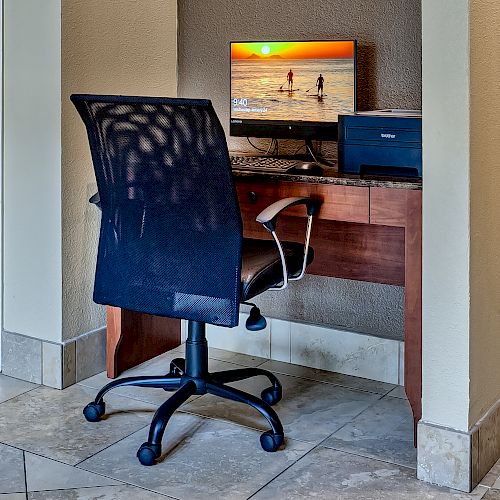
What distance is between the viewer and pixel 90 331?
345cm

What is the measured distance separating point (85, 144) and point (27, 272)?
530 mm

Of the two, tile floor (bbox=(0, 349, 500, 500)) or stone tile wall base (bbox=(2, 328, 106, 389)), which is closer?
tile floor (bbox=(0, 349, 500, 500))

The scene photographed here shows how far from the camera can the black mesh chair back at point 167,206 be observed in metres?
2.54

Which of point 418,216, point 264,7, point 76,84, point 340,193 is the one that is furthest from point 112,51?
point 418,216

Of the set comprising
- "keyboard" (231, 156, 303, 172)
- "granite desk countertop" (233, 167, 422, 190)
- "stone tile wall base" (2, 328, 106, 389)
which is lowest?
"stone tile wall base" (2, 328, 106, 389)

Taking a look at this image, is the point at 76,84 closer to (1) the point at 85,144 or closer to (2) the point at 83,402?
(1) the point at 85,144

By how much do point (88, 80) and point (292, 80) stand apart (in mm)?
758

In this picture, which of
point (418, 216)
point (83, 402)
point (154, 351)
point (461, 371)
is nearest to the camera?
point (461, 371)

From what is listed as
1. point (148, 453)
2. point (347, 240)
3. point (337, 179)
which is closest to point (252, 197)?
point (337, 179)

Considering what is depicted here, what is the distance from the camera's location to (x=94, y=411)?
9.83 ft

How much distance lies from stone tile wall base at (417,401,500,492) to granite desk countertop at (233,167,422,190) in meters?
0.72

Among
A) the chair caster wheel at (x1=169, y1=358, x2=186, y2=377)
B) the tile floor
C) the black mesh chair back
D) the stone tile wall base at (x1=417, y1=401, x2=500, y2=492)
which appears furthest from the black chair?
the stone tile wall base at (x1=417, y1=401, x2=500, y2=492)

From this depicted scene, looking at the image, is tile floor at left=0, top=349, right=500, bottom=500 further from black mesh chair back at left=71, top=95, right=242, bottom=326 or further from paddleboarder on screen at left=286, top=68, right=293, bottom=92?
paddleboarder on screen at left=286, top=68, right=293, bottom=92

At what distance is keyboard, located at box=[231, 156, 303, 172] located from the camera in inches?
121
